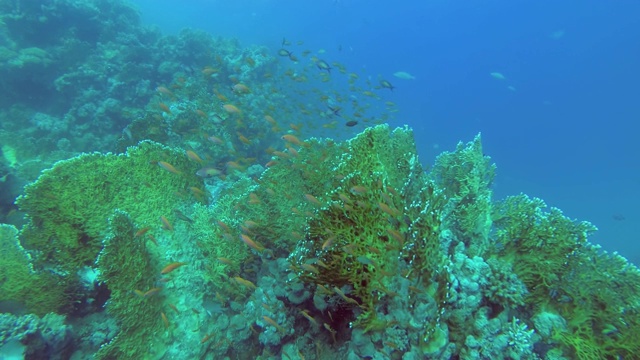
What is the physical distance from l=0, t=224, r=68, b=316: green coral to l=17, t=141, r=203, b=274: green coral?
20 cm

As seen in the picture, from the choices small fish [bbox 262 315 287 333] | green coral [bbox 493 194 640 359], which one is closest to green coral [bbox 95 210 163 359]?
small fish [bbox 262 315 287 333]

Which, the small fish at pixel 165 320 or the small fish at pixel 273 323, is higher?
the small fish at pixel 273 323

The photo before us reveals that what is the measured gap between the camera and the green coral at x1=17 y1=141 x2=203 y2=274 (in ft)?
18.8

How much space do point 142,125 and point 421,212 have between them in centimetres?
1007

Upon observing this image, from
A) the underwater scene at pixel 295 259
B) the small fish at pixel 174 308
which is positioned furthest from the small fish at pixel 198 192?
the small fish at pixel 174 308

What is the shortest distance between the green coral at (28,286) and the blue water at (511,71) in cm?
4084

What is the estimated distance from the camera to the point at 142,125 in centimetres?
1108

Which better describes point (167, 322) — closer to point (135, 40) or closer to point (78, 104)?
point (78, 104)

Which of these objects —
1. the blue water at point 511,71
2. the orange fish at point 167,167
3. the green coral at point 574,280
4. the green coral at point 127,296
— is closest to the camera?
the green coral at point 574,280

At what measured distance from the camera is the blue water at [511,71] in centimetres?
6219

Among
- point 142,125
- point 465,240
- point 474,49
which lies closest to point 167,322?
point 465,240

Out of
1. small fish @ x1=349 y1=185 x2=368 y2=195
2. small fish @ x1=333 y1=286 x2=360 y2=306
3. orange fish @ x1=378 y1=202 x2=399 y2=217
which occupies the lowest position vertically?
small fish @ x1=333 y1=286 x2=360 y2=306

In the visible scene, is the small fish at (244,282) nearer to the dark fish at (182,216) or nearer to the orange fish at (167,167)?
the dark fish at (182,216)

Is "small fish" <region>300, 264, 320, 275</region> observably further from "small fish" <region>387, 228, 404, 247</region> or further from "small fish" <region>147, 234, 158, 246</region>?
"small fish" <region>147, 234, 158, 246</region>
